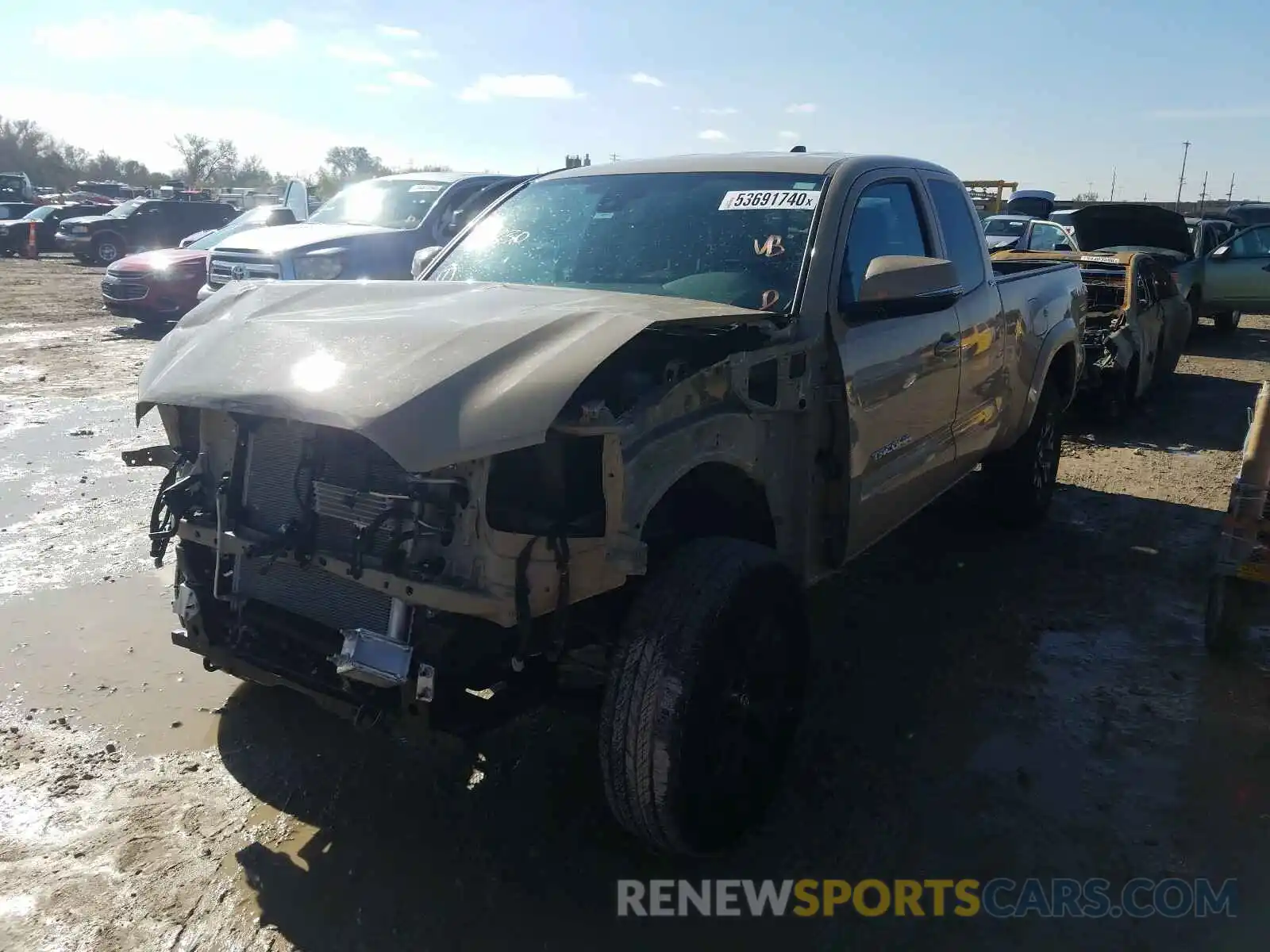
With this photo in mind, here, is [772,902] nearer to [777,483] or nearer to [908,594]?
[777,483]

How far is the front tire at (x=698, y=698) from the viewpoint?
2.56m

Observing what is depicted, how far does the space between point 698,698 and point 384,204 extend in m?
9.80

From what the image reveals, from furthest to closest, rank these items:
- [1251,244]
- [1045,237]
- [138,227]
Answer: [138,227] < [1045,237] < [1251,244]

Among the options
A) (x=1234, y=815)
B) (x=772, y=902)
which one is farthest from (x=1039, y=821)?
(x=772, y=902)

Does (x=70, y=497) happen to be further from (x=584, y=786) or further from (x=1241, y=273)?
(x=1241, y=273)

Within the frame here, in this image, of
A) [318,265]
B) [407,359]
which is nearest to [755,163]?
[407,359]

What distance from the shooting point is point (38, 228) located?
2730 centimetres

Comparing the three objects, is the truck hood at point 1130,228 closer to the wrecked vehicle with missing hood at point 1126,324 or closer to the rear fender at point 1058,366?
the wrecked vehicle with missing hood at point 1126,324

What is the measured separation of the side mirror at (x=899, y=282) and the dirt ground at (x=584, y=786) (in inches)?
60.2

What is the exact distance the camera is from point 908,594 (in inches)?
196

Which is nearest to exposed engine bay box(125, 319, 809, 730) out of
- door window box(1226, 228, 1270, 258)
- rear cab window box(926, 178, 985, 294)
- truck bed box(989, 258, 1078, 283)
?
rear cab window box(926, 178, 985, 294)

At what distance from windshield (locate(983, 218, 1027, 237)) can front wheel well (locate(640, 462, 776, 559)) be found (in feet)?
46.0

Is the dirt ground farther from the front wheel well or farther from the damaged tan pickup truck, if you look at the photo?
the front wheel well

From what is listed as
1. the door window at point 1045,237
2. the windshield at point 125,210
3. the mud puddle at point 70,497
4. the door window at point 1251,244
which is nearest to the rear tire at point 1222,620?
the mud puddle at point 70,497
